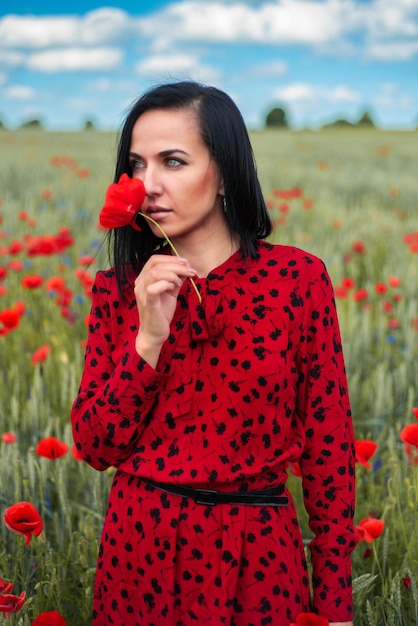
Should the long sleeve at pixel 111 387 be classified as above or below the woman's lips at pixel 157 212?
below

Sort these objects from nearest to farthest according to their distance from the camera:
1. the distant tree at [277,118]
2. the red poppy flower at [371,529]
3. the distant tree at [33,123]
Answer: the red poppy flower at [371,529] → the distant tree at [33,123] → the distant tree at [277,118]

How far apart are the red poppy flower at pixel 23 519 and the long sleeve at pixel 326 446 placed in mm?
463

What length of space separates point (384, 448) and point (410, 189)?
5797 mm

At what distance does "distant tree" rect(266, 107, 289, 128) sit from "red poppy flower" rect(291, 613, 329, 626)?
50259 mm

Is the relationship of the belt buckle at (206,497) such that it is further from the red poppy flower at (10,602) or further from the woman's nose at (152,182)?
the woman's nose at (152,182)

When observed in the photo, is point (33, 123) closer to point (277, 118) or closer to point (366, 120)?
point (277, 118)

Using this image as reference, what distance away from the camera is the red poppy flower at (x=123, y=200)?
1.06 m

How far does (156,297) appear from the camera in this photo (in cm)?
103

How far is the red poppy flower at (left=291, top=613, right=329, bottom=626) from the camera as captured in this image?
1.08m

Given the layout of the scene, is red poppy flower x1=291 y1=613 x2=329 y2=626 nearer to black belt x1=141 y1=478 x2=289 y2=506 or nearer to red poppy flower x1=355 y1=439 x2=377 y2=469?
black belt x1=141 y1=478 x2=289 y2=506

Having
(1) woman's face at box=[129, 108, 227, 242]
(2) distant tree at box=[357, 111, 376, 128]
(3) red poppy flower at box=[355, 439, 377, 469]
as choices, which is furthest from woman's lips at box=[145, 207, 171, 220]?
(2) distant tree at box=[357, 111, 376, 128]

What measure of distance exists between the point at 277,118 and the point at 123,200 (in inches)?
1976

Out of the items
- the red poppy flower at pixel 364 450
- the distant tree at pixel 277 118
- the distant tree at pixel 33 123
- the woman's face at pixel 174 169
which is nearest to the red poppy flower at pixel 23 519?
the woman's face at pixel 174 169

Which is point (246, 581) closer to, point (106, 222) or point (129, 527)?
point (129, 527)
